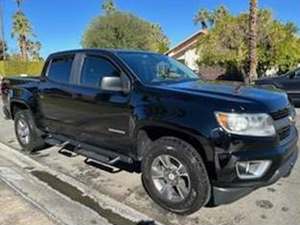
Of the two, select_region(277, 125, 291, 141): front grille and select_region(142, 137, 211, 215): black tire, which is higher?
select_region(277, 125, 291, 141): front grille

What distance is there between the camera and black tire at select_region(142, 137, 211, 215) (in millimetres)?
4305

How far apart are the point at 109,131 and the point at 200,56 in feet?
75.3

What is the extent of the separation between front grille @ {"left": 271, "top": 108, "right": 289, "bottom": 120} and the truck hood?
0.04 metres

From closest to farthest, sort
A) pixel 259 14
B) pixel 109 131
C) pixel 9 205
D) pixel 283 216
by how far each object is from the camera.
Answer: pixel 283 216 < pixel 9 205 < pixel 109 131 < pixel 259 14

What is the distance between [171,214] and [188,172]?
1.82ft

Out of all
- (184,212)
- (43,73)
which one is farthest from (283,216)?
(43,73)

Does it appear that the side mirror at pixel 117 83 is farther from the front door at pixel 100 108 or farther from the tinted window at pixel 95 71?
the tinted window at pixel 95 71

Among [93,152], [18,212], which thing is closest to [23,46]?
[93,152]

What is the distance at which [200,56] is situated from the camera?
27688 mm

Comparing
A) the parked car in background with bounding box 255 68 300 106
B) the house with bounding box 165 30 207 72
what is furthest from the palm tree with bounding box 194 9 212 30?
the parked car in background with bounding box 255 68 300 106

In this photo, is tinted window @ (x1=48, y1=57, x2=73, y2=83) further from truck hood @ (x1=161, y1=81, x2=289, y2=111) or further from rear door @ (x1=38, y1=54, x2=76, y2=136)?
truck hood @ (x1=161, y1=81, x2=289, y2=111)

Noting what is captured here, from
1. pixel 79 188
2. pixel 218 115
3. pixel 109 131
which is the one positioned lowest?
pixel 79 188

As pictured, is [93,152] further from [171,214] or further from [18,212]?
[171,214]

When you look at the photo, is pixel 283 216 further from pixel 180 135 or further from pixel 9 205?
pixel 9 205
